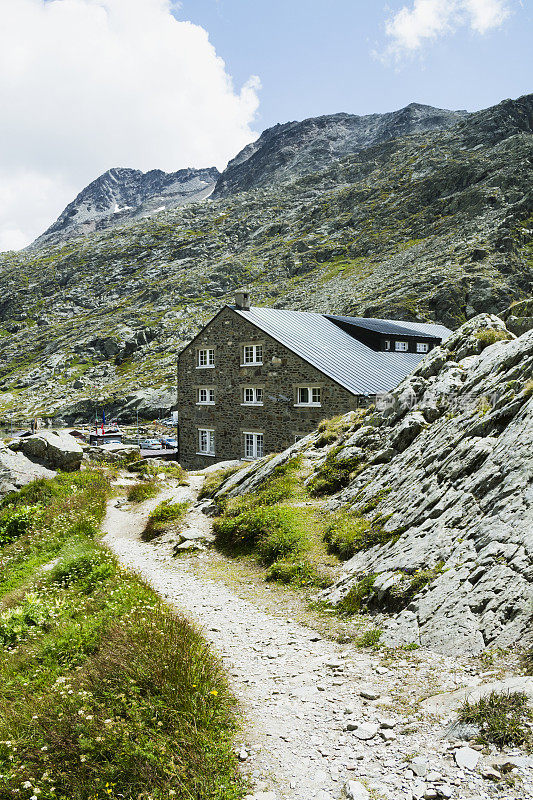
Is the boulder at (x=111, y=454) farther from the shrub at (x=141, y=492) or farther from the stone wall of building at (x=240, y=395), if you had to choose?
the stone wall of building at (x=240, y=395)

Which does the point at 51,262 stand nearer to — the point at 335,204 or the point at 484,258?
the point at 335,204

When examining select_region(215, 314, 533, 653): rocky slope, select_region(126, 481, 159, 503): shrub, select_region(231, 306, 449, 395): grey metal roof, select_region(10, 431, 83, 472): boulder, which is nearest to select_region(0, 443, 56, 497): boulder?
select_region(10, 431, 83, 472): boulder

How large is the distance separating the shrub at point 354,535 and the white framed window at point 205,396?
24809 millimetres

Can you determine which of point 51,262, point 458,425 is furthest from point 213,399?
point 51,262

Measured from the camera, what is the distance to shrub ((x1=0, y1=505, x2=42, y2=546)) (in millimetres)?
17547

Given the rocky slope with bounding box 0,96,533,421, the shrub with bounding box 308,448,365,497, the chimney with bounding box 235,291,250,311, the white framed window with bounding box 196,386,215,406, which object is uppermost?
the rocky slope with bounding box 0,96,533,421

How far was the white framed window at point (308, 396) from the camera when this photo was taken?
28.7 metres

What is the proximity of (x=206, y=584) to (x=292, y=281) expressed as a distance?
391ft

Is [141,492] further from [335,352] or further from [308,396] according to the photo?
[335,352]

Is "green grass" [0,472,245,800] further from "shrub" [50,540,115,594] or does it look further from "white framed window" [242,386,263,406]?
"white framed window" [242,386,263,406]

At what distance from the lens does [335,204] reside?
15088 cm

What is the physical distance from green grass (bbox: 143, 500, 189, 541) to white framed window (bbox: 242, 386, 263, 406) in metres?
14.5

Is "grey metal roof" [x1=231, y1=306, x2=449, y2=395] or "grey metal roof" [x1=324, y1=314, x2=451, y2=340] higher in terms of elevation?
"grey metal roof" [x1=324, y1=314, x2=451, y2=340]

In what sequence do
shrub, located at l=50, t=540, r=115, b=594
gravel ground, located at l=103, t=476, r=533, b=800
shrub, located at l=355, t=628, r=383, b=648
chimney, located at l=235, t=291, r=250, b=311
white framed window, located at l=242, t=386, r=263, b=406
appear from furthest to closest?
chimney, located at l=235, t=291, r=250, b=311
white framed window, located at l=242, t=386, r=263, b=406
shrub, located at l=50, t=540, r=115, b=594
shrub, located at l=355, t=628, r=383, b=648
gravel ground, located at l=103, t=476, r=533, b=800
